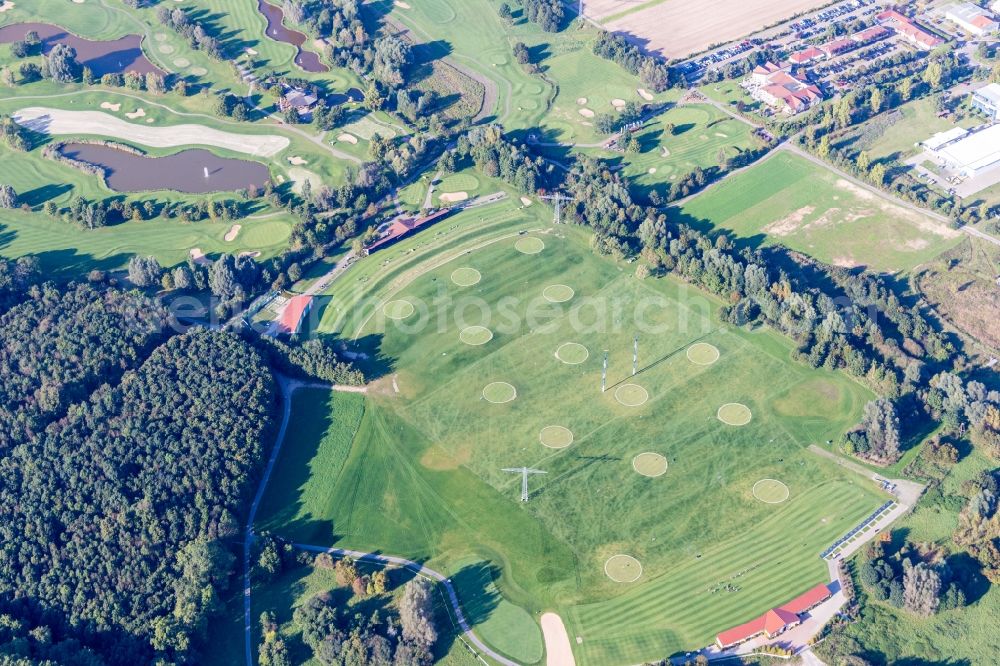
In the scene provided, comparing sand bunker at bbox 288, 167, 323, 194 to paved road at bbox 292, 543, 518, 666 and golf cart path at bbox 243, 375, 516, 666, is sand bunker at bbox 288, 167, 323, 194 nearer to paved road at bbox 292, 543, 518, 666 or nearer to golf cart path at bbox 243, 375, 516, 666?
golf cart path at bbox 243, 375, 516, 666

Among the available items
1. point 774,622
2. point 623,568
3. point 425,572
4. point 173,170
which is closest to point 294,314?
point 173,170

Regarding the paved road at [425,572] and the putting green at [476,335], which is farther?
the putting green at [476,335]

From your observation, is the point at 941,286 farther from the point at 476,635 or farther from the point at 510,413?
the point at 476,635

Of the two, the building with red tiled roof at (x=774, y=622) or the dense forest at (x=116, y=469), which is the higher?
the dense forest at (x=116, y=469)

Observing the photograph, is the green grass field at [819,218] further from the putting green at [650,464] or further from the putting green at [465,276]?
the putting green at [650,464]

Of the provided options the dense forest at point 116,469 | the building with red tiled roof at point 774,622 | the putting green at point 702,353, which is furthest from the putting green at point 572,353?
the building with red tiled roof at point 774,622
